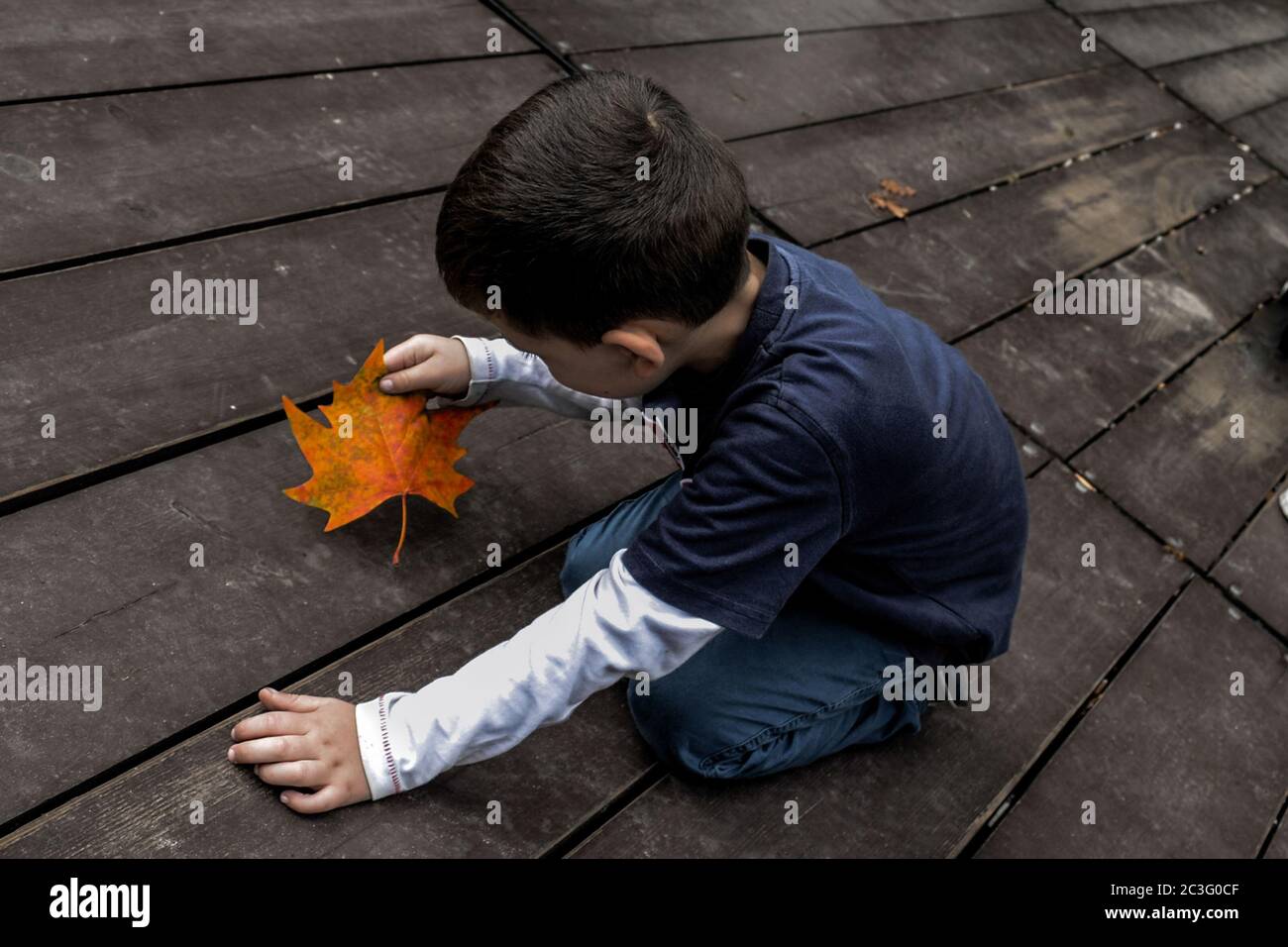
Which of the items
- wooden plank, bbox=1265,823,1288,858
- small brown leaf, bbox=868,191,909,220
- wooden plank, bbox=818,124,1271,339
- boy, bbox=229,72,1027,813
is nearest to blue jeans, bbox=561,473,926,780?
boy, bbox=229,72,1027,813

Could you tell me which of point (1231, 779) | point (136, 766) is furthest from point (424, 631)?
point (1231, 779)

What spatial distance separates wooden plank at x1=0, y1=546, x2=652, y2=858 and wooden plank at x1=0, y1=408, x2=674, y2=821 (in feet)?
0.11

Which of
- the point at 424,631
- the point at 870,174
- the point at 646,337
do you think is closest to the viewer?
the point at 646,337

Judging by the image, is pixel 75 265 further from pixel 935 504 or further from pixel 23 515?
pixel 935 504

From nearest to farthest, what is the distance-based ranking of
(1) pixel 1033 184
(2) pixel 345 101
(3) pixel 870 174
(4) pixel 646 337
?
(4) pixel 646 337, (2) pixel 345 101, (3) pixel 870 174, (1) pixel 1033 184

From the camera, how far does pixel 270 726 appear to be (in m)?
1.09

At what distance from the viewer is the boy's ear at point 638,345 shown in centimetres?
101

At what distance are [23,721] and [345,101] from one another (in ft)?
4.18

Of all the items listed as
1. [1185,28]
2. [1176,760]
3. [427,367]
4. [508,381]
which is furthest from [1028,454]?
[1185,28]

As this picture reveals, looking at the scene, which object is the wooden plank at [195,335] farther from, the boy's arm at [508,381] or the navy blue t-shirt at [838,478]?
the navy blue t-shirt at [838,478]

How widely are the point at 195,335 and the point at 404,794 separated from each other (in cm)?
69

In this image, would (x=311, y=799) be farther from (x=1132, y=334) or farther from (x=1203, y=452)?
(x=1132, y=334)

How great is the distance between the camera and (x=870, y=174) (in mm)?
2426

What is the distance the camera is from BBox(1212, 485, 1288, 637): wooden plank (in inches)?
70.2
